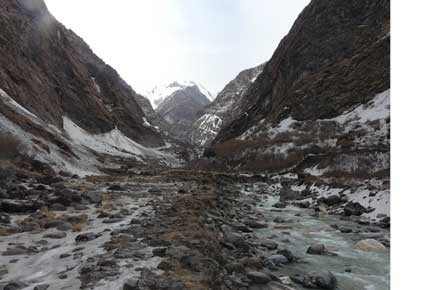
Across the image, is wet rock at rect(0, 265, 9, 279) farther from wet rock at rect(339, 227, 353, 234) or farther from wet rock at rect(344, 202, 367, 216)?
wet rock at rect(344, 202, 367, 216)

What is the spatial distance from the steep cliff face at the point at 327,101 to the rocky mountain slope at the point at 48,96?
25296 mm

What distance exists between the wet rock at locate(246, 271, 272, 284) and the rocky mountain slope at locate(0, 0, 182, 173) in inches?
906

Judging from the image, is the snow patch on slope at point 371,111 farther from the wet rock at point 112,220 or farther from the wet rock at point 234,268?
the wet rock at point 234,268

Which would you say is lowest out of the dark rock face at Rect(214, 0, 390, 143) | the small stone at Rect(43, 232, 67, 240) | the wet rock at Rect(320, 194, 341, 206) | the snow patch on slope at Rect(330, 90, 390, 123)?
the small stone at Rect(43, 232, 67, 240)

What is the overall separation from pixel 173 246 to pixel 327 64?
3179 inches

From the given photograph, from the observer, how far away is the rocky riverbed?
7.66 m

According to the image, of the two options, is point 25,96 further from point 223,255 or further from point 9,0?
point 223,255

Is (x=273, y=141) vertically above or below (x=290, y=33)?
below

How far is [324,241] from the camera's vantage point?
44.3 feet

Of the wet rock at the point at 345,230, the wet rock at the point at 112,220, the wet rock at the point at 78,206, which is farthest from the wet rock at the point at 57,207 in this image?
the wet rock at the point at 345,230

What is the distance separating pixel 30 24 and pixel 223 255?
86.3m

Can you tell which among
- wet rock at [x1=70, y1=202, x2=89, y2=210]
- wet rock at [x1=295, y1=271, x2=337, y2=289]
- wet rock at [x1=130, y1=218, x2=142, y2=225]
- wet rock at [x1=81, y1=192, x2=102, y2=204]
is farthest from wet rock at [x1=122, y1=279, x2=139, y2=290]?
wet rock at [x1=81, y1=192, x2=102, y2=204]

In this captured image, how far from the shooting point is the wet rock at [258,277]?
8195mm
